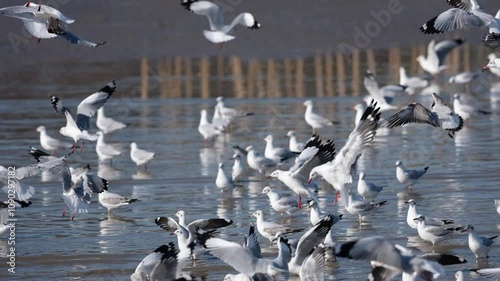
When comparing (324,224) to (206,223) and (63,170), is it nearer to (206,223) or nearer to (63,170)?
(206,223)

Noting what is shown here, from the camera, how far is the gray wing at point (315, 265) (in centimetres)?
848

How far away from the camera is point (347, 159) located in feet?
37.4

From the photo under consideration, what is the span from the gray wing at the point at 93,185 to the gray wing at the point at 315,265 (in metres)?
4.02

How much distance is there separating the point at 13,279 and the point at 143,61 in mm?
20120

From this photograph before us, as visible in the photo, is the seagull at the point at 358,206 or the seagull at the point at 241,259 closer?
the seagull at the point at 241,259

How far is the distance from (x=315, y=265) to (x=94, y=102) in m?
5.59

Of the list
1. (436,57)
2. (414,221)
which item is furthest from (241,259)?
(436,57)

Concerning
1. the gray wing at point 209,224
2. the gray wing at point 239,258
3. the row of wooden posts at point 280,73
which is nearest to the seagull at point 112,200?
the gray wing at point 209,224

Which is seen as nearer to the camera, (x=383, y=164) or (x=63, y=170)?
(x=63, y=170)

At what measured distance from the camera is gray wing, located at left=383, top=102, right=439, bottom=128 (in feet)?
39.2

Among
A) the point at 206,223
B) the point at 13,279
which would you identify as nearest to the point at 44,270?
the point at 13,279

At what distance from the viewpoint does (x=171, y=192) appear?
13609mm

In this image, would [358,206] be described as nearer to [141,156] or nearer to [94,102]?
[94,102]

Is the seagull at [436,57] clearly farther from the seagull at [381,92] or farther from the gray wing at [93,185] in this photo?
the gray wing at [93,185]
